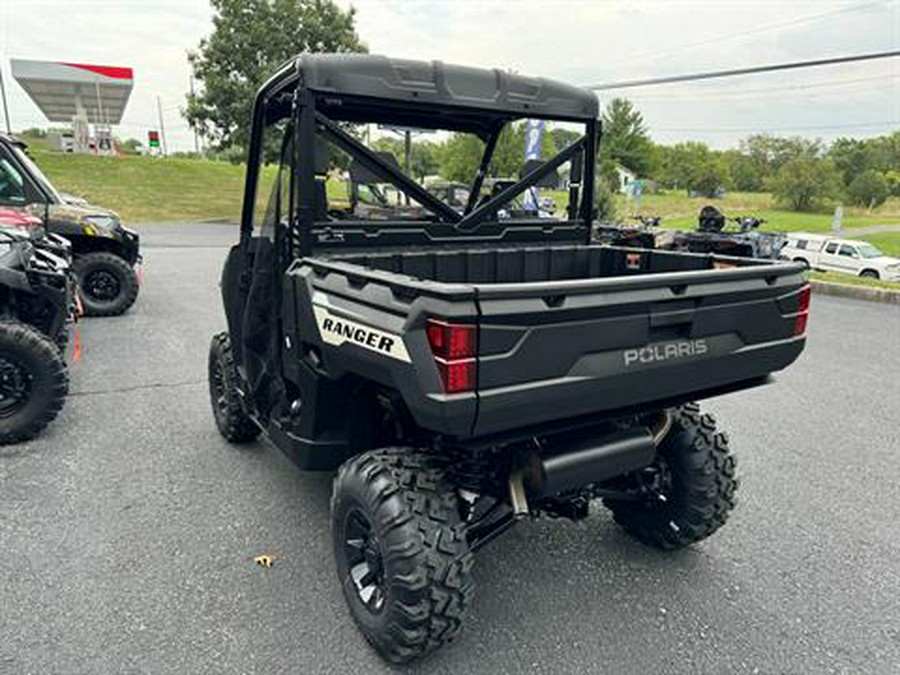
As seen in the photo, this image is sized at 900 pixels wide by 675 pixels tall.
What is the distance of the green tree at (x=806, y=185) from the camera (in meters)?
49.0

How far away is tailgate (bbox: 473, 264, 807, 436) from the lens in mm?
1827

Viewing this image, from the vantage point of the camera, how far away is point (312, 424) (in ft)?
8.54

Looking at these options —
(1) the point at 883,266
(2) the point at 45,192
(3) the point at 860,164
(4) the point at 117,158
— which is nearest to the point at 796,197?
(3) the point at 860,164

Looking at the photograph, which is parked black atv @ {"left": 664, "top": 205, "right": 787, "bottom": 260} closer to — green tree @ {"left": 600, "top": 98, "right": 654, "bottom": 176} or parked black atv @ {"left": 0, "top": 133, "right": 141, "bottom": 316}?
parked black atv @ {"left": 0, "top": 133, "right": 141, "bottom": 316}

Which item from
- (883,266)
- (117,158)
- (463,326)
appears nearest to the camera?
(463,326)

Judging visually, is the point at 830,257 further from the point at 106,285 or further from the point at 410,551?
the point at 410,551

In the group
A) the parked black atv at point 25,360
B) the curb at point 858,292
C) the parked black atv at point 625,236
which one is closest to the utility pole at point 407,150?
the parked black atv at point 25,360

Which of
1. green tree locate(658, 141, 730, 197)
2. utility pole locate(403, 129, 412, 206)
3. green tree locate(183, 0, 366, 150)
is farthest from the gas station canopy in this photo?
green tree locate(658, 141, 730, 197)

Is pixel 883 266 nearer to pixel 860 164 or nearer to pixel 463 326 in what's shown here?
pixel 463 326

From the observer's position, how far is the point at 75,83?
3544 cm

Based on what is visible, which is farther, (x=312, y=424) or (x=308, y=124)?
(x=312, y=424)

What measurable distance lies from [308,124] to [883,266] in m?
18.9

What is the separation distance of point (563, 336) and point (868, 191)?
6080cm

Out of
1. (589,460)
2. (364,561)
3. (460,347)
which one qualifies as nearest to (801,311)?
(589,460)
